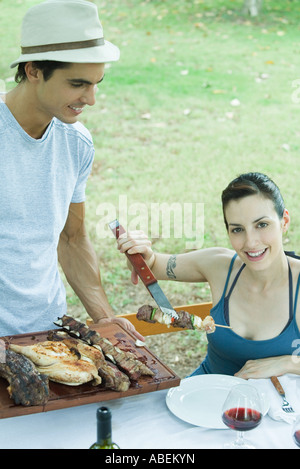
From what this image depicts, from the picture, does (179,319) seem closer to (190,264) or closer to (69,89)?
(190,264)

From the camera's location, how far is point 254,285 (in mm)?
3357

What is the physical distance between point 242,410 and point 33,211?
1.45 m

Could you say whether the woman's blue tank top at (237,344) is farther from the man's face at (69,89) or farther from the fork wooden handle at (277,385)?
the man's face at (69,89)

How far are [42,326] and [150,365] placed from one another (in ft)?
2.76

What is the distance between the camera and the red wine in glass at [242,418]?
2188 mm

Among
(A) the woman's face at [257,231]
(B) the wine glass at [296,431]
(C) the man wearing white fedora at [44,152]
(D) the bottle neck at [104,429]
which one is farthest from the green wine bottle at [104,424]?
(A) the woman's face at [257,231]

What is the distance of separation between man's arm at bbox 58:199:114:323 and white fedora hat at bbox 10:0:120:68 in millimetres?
955

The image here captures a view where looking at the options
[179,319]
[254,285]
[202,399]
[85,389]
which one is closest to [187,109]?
[254,285]

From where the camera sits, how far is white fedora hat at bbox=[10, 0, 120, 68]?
109 inches

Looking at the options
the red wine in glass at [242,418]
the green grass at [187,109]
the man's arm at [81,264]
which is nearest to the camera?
the red wine in glass at [242,418]

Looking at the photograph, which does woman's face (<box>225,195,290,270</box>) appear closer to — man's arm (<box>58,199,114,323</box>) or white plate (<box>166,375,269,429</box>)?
white plate (<box>166,375,269,429</box>)

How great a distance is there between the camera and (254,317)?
328 centimetres

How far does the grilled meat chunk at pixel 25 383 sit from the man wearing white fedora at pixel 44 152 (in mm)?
725

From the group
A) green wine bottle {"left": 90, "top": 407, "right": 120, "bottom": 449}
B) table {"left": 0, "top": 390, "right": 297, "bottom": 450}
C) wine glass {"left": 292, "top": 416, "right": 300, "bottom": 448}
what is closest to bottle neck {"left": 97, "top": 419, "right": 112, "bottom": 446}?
green wine bottle {"left": 90, "top": 407, "right": 120, "bottom": 449}
